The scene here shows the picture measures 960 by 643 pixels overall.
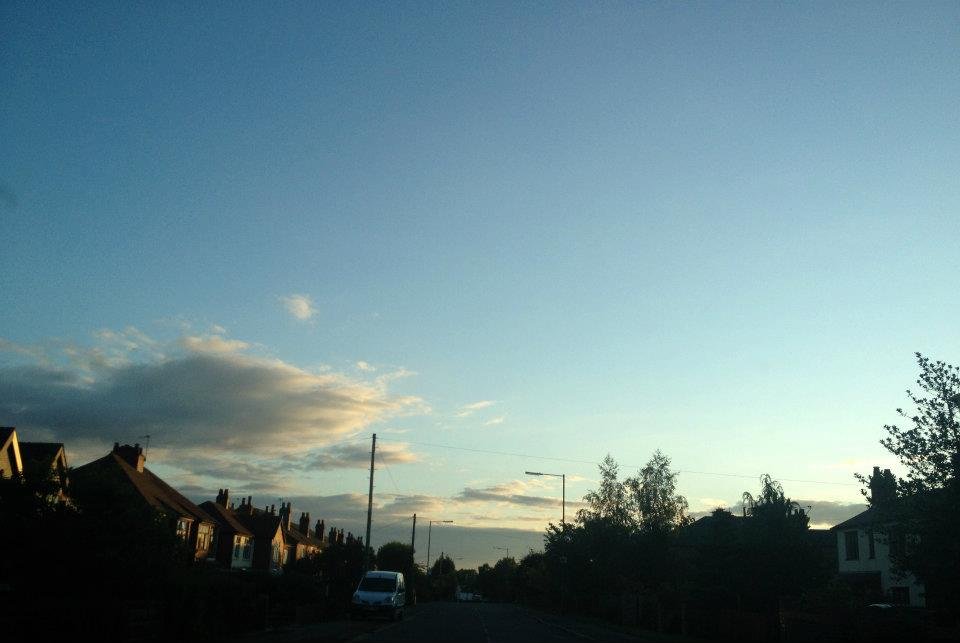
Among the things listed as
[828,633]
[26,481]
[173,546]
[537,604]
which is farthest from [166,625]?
[537,604]

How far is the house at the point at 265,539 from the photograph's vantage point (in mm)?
84875

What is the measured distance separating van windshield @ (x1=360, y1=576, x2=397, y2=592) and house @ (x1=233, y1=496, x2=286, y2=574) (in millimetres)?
45258

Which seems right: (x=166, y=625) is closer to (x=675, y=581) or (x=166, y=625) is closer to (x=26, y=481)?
(x=26, y=481)

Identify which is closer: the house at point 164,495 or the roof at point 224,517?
the house at point 164,495

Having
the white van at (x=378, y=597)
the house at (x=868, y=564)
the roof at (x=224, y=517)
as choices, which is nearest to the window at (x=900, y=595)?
the house at (x=868, y=564)

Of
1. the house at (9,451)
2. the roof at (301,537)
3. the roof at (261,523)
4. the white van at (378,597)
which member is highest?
the house at (9,451)

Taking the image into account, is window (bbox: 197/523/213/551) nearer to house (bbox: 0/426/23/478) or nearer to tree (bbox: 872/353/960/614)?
house (bbox: 0/426/23/478)

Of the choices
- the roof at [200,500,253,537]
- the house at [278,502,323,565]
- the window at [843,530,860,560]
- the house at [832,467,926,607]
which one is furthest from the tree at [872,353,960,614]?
the house at [278,502,323,565]

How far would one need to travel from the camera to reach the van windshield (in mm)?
40219

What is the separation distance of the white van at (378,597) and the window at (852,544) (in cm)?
3241

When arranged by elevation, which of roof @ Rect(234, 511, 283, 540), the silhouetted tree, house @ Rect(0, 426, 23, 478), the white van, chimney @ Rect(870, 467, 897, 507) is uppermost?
house @ Rect(0, 426, 23, 478)

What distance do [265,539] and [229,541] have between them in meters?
9.61

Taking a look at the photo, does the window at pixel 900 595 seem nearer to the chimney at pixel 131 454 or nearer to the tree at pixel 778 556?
the tree at pixel 778 556

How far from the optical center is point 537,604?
301 ft
